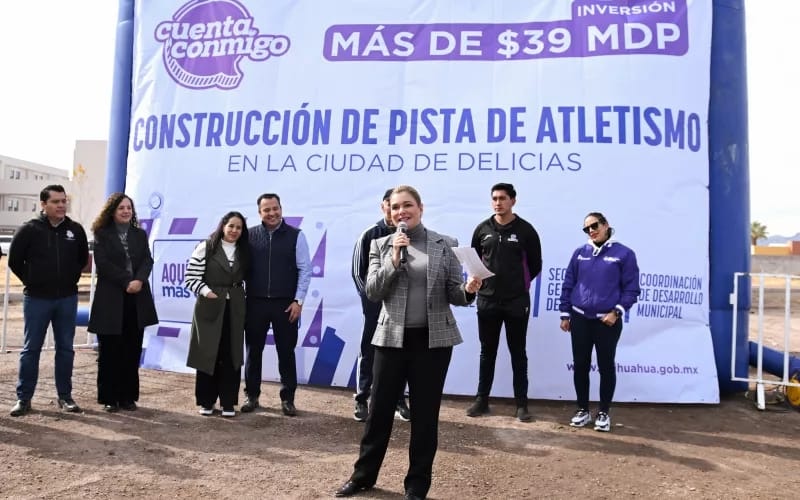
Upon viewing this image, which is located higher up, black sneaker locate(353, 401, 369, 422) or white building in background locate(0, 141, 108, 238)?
white building in background locate(0, 141, 108, 238)

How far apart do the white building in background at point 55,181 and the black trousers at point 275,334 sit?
1832 centimetres

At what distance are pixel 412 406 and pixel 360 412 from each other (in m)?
1.70

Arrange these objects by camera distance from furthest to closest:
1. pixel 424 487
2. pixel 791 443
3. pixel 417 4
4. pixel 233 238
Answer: pixel 417 4, pixel 233 238, pixel 791 443, pixel 424 487

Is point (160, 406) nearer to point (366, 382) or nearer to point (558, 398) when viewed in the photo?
point (366, 382)

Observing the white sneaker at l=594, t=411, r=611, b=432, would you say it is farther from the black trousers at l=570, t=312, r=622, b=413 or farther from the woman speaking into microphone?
the woman speaking into microphone

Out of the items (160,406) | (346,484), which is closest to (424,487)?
(346,484)

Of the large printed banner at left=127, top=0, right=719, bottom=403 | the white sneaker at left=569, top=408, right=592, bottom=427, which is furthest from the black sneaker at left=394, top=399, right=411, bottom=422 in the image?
the white sneaker at left=569, top=408, right=592, bottom=427

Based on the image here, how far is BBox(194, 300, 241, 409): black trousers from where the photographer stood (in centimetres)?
488

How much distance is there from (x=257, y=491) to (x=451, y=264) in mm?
1582

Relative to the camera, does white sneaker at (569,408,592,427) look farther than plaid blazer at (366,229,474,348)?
Yes

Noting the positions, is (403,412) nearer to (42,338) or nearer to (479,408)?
(479,408)

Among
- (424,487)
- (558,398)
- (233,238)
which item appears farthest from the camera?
(558,398)

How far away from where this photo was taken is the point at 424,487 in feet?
10.5

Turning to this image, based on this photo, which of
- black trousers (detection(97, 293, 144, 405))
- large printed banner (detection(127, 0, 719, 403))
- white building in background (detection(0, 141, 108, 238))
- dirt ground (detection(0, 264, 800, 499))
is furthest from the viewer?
white building in background (detection(0, 141, 108, 238))
